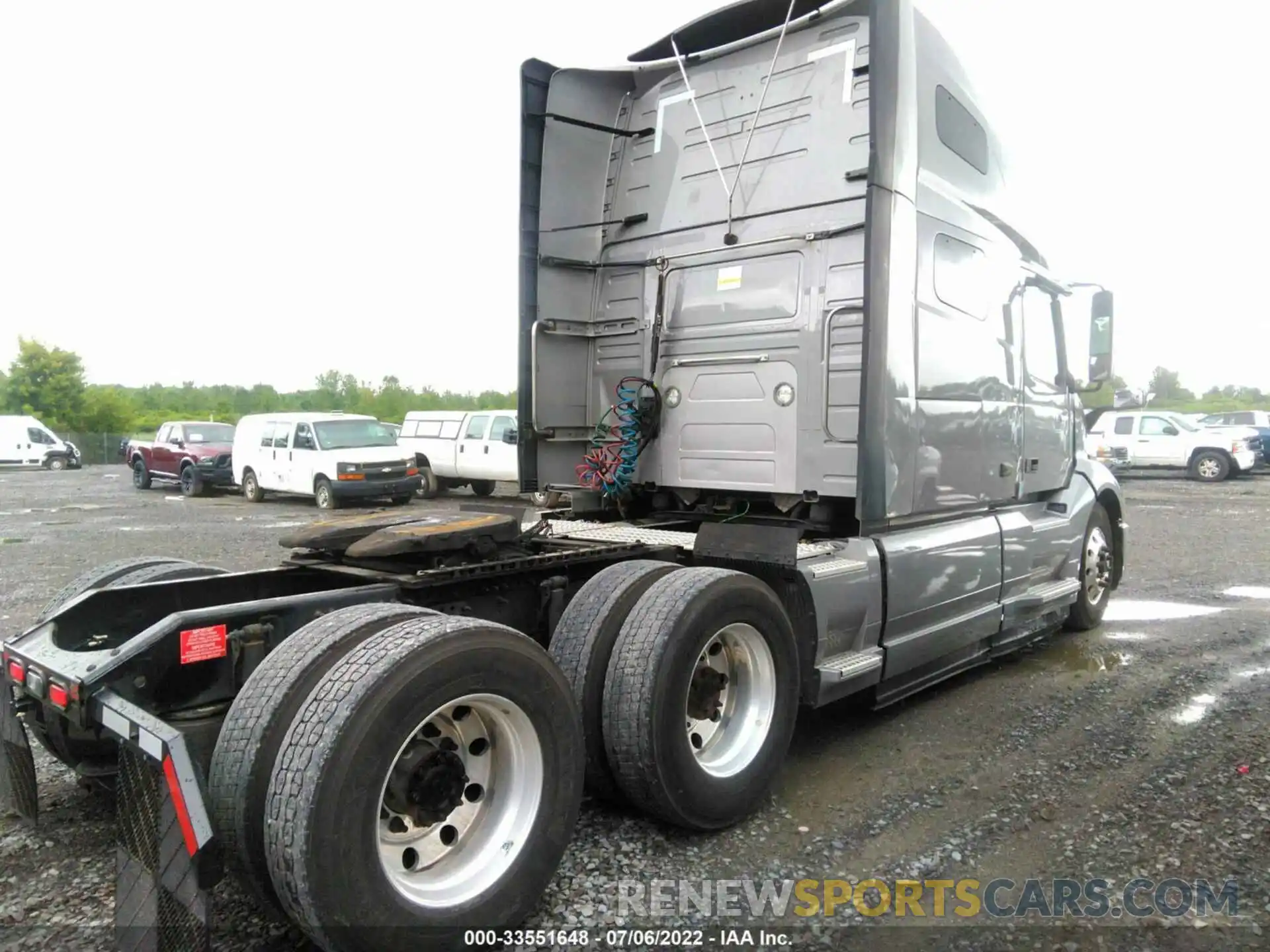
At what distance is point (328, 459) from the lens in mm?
18234

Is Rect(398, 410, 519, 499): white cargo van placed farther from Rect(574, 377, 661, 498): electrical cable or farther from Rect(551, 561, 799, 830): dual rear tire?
Rect(551, 561, 799, 830): dual rear tire

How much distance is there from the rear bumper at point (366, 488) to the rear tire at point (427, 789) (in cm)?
1573

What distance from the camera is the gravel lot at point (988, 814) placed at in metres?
2.90

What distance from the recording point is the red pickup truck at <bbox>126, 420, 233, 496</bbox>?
2238 centimetres

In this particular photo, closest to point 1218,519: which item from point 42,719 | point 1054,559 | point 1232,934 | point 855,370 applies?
point 1054,559

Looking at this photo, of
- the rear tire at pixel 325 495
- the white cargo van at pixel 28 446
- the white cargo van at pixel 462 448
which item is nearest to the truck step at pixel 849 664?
the white cargo van at pixel 462 448

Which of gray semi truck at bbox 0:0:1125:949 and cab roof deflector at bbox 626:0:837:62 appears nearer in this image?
gray semi truck at bbox 0:0:1125:949

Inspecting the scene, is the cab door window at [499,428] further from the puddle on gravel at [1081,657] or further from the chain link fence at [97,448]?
the chain link fence at [97,448]

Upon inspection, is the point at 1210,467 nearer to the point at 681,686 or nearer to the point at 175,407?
the point at 681,686

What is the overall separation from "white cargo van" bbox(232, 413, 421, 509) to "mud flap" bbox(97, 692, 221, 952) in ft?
52.1

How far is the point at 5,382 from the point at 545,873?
214ft

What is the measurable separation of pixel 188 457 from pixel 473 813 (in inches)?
883

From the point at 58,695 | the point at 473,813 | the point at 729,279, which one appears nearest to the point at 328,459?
the point at 729,279

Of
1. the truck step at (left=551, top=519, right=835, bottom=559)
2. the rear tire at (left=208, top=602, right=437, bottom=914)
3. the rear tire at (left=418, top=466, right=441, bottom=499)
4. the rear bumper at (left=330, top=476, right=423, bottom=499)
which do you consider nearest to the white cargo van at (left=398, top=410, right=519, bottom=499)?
the rear tire at (left=418, top=466, right=441, bottom=499)
